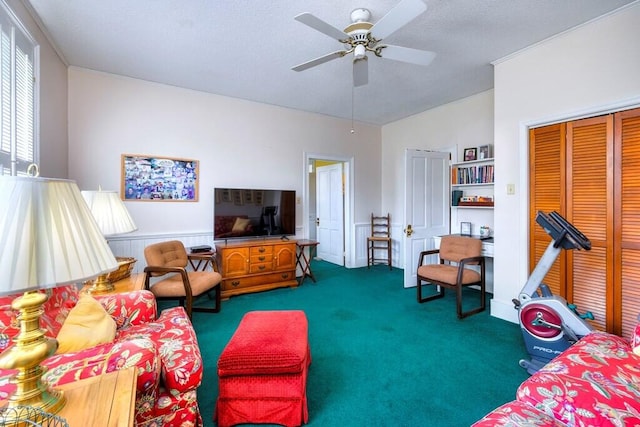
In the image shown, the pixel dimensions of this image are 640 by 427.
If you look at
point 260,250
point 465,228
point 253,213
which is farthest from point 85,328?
point 465,228

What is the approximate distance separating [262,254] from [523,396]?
10.6ft

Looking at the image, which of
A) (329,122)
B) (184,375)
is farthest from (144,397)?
(329,122)

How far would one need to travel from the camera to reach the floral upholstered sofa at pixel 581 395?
3.55 ft

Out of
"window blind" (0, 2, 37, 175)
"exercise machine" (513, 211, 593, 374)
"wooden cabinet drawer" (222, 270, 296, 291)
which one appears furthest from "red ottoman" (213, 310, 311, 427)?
"wooden cabinet drawer" (222, 270, 296, 291)

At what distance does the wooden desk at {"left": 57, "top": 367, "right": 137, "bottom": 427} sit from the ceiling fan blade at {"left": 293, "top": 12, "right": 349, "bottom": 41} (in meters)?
2.04

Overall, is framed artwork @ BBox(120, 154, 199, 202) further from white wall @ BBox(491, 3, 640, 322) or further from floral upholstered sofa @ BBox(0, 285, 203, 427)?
white wall @ BBox(491, 3, 640, 322)

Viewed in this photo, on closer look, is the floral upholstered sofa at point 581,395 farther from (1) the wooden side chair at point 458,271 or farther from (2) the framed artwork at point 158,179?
(2) the framed artwork at point 158,179

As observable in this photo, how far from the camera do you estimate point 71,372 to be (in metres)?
1.07

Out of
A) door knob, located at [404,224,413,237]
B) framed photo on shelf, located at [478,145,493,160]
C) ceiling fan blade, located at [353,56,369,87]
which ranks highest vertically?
ceiling fan blade, located at [353,56,369,87]

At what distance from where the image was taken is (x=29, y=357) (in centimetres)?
79

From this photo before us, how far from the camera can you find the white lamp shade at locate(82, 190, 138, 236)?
2191mm

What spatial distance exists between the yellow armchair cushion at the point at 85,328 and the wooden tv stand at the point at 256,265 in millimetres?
2145

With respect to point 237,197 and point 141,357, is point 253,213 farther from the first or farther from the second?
point 141,357

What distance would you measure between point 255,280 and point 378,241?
Answer: 102 inches
